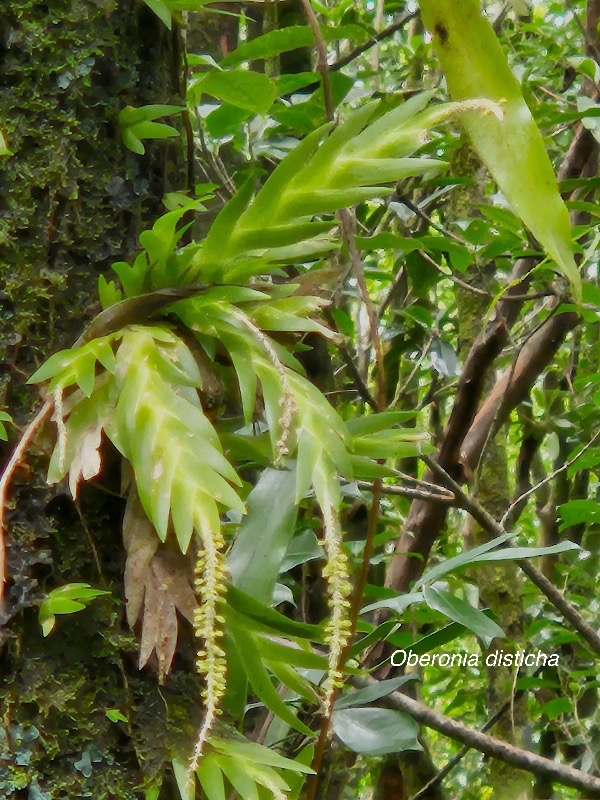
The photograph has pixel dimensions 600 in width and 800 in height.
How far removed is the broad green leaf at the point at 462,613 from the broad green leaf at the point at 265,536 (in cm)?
28

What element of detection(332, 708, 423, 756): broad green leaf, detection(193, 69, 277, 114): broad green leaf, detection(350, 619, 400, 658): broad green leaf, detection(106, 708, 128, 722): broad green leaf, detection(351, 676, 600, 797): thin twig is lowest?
detection(351, 676, 600, 797): thin twig

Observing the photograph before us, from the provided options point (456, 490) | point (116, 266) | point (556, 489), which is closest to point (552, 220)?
point (116, 266)

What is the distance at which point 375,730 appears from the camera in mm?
817

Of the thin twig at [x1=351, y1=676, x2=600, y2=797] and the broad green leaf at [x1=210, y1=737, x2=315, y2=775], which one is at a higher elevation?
the broad green leaf at [x1=210, y1=737, x2=315, y2=775]

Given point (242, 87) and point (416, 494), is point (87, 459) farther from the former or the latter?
point (416, 494)

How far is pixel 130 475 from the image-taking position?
49cm

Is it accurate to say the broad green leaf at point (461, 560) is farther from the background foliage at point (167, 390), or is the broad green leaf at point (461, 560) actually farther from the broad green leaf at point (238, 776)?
the broad green leaf at point (238, 776)

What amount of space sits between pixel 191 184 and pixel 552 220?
28cm

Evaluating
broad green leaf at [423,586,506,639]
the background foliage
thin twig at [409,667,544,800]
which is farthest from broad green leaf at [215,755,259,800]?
thin twig at [409,667,544,800]

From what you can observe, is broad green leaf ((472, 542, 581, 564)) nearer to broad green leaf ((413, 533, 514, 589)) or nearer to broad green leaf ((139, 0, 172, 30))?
broad green leaf ((413, 533, 514, 589))

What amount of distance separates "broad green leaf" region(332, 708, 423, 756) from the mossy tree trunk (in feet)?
1.16

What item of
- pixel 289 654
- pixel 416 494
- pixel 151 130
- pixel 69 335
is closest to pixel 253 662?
pixel 289 654

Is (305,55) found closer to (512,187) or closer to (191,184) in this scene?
(191,184)

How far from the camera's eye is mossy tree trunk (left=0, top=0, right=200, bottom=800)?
18.8 inches
